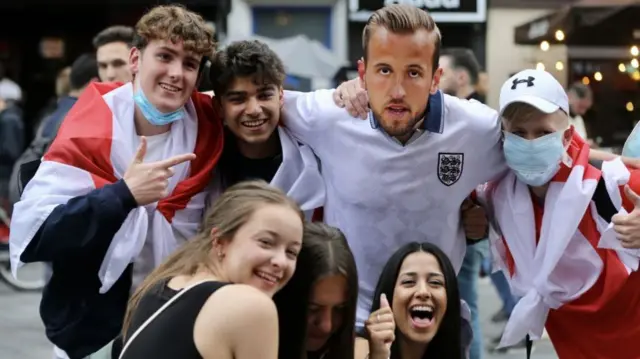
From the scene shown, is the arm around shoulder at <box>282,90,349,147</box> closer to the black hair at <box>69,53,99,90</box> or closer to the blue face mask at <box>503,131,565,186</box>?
the blue face mask at <box>503,131,565,186</box>

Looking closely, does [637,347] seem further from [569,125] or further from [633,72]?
[633,72]

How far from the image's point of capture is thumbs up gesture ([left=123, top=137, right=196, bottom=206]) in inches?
133

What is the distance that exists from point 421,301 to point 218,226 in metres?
0.97

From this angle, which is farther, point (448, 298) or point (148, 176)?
point (448, 298)

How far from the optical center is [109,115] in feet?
11.9

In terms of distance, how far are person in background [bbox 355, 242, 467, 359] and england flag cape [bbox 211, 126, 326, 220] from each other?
349 millimetres

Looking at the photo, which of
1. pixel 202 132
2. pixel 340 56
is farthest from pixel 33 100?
pixel 202 132

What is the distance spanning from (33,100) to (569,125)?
13782 millimetres

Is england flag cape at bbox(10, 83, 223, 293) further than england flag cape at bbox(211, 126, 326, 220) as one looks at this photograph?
No

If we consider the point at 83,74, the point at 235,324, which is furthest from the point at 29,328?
the point at 235,324

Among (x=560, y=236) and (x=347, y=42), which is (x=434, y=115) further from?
(x=347, y=42)

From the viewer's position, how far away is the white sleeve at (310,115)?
370cm

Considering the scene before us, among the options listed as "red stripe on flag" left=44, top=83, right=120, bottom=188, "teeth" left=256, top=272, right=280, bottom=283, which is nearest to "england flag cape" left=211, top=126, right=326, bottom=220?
"red stripe on flag" left=44, top=83, right=120, bottom=188

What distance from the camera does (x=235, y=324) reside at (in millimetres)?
2639
